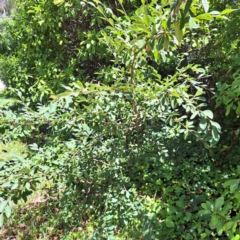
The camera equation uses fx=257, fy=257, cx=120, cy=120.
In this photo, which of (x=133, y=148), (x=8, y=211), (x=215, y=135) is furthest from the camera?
(x=133, y=148)

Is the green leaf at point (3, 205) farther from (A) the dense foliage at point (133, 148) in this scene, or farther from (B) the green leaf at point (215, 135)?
(B) the green leaf at point (215, 135)

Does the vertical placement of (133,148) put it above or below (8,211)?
below

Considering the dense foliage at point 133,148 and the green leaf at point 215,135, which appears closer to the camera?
the green leaf at point 215,135

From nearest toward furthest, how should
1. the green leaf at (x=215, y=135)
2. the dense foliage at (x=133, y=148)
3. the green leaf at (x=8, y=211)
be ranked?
the green leaf at (x=8, y=211) → the green leaf at (x=215, y=135) → the dense foliage at (x=133, y=148)

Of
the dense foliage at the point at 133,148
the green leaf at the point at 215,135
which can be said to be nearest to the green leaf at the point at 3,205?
the dense foliage at the point at 133,148

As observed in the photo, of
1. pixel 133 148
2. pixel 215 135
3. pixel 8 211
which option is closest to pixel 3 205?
pixel 8 211

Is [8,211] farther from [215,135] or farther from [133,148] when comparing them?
[133,148]

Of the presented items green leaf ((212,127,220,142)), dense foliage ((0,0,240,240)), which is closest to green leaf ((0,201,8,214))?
dense foliage ((0,0,240,240))

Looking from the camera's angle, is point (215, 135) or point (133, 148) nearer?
point (215, 135)

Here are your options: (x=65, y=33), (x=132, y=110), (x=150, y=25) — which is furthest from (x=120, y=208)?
(x=65, y=33)

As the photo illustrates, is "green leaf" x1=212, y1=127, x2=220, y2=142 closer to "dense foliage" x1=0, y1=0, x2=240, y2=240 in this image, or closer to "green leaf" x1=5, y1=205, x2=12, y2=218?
"dense foliage" x1=0, y1=0, x2=240, y2=240

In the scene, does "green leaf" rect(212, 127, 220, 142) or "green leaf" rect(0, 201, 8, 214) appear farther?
"green leaf" rect(212, 127, 220, 142)

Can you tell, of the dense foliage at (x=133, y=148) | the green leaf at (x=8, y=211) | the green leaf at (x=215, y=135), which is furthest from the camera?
the dense foliage at (x=133, y=148)

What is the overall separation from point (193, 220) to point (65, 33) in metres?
2.69
